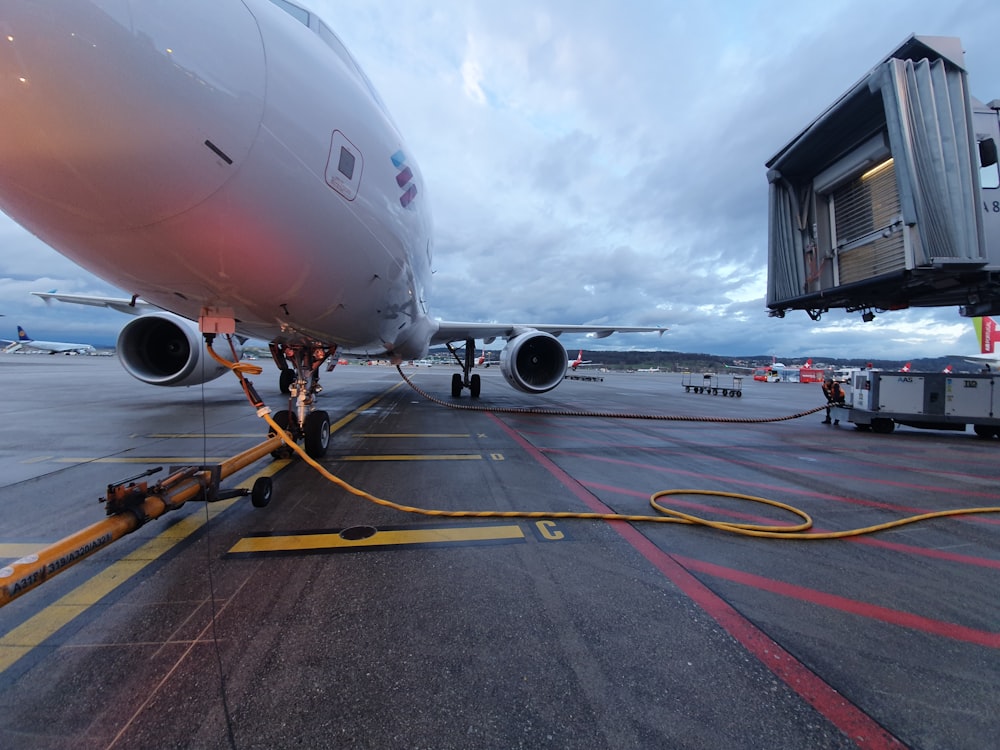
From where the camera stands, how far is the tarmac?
1.41m

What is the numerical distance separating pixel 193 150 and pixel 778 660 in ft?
10.8

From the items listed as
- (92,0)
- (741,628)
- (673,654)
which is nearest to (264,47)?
(92,0)

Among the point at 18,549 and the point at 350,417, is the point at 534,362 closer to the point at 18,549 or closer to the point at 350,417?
the point at 350,417

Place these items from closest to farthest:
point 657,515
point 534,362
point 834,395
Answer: point 657,515
point 534,362
point 834,395

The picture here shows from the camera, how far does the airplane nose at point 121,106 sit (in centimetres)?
136

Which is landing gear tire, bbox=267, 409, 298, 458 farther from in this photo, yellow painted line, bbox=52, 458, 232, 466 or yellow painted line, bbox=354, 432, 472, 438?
yellow painted line, bbox=354, 432, 472, 438

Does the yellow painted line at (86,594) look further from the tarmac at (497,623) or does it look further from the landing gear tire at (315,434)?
the landing gear tire at (315,434)

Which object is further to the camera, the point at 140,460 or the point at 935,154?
the point at 935,154

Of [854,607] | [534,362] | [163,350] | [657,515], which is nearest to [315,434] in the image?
[657,515]

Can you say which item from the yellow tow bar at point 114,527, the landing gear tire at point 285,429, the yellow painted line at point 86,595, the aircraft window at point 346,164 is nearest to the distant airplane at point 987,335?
the aircraft window at point 346,164

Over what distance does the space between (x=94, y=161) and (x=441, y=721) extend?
2447 mm

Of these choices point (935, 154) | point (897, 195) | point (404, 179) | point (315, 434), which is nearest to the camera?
point (404, 179)

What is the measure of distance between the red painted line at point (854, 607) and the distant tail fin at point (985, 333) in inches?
1009

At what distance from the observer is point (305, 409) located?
5.54 meters
